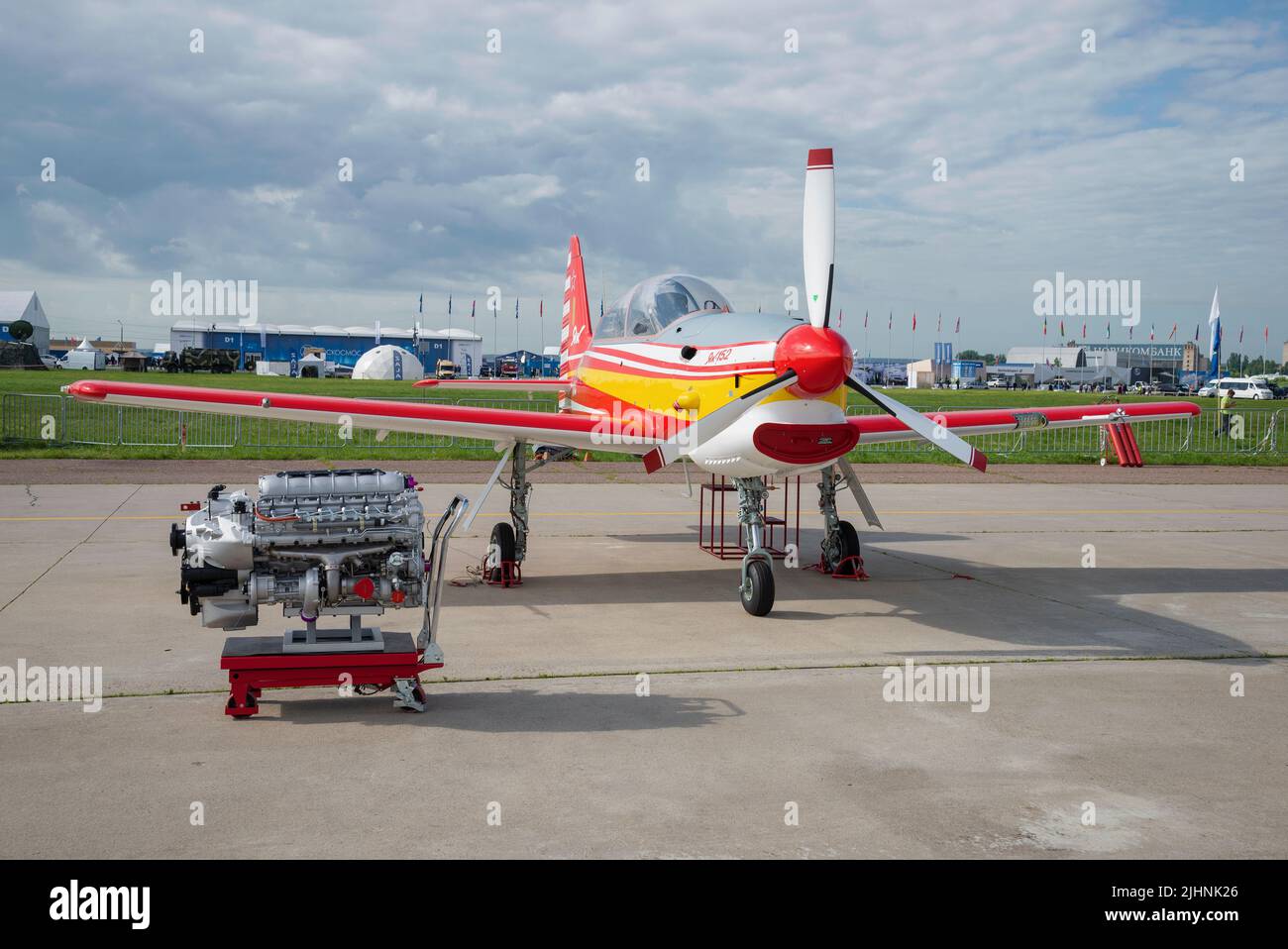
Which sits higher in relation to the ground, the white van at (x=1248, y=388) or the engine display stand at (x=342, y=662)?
the white van at (x=1248, y=388)

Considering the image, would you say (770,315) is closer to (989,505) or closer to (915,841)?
(915,841)

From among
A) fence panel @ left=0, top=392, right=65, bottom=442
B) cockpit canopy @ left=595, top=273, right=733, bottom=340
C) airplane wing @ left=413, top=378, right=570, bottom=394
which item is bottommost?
fence panel @ left=0, top=392, right=65, bottom=442

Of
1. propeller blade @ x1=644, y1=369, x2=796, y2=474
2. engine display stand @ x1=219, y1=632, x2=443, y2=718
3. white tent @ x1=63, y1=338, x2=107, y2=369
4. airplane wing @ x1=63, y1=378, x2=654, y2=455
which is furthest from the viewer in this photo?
white tent @ x1=63, y1=338, x2=107, y2=369

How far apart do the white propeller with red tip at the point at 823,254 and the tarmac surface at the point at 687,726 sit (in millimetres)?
1849

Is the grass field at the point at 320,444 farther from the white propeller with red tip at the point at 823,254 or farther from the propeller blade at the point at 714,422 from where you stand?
the white propeller with red tip at the point at 823,254

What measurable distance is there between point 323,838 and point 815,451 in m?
5.65

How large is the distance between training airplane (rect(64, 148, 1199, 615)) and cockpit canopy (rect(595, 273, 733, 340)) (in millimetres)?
14

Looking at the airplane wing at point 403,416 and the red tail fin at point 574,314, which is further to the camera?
the red tail fin at point 574,314

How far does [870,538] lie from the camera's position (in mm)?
15227

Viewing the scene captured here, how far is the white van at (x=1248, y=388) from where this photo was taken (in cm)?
8494

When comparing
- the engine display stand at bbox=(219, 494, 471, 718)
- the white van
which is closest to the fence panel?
the engine display stand at bbox=(219, 494, 471, 718)

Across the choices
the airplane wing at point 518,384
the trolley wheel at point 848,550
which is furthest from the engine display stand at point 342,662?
the airplane wing at point 518,384

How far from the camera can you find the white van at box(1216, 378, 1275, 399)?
8494 centimetres

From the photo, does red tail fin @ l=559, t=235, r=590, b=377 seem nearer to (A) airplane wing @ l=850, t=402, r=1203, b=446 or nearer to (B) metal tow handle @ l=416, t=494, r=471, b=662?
(A) airplane wing @ l=850, t=402, r=1203, b=446
